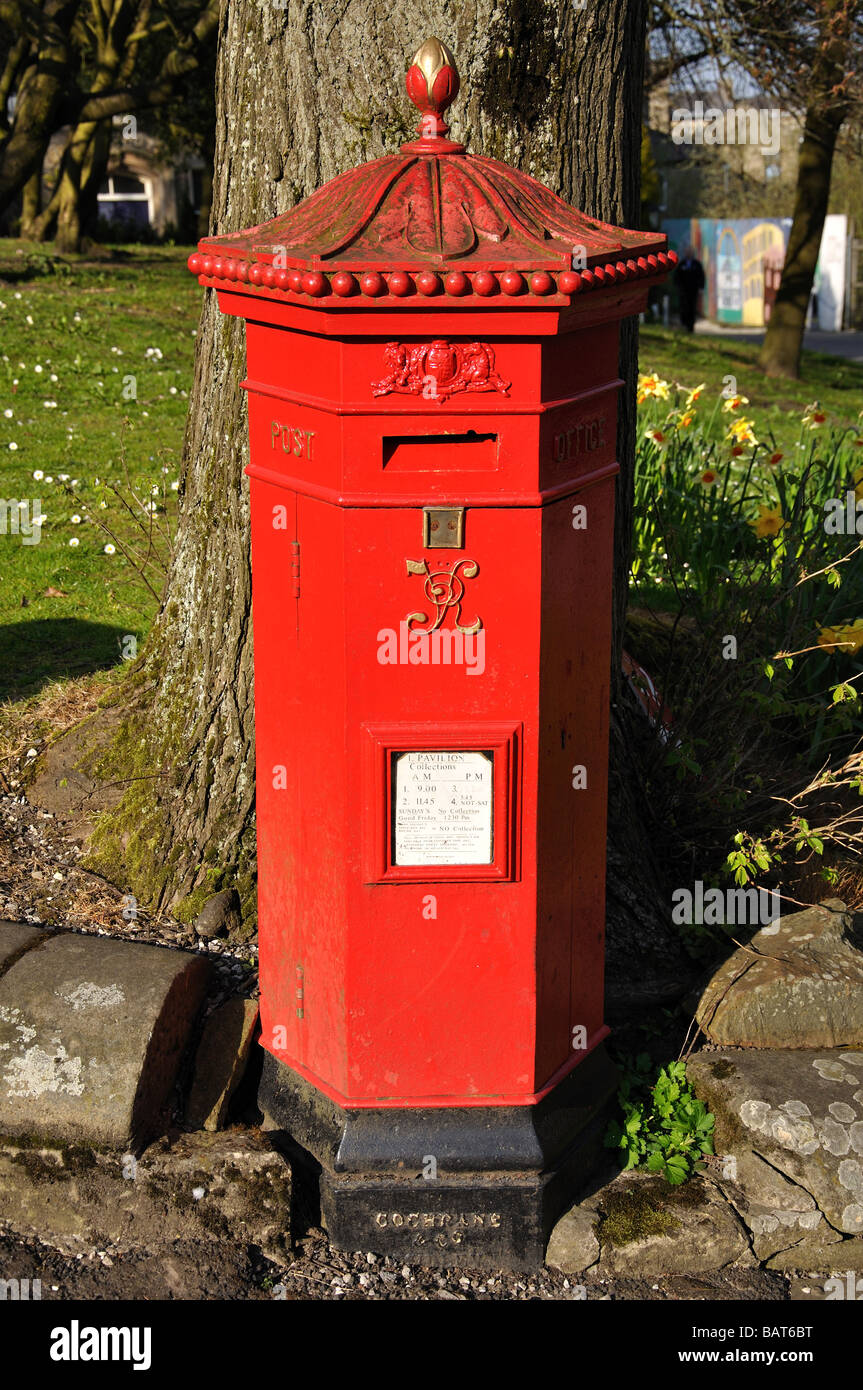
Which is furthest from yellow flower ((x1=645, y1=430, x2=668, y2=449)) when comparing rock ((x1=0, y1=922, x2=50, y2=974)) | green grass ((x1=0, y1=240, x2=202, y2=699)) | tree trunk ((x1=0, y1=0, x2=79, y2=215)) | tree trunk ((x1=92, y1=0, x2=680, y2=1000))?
tree trunk ((x1=0, y1=0, x2=79, y2=215))

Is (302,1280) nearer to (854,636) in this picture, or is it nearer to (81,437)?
(854,636)

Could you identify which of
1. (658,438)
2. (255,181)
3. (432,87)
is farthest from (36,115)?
(432,87)

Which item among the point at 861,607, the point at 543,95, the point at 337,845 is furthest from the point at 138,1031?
the point at 861,607

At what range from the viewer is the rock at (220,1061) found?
134 inches

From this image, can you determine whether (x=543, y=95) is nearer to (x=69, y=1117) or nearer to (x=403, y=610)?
(x=403, y=610)

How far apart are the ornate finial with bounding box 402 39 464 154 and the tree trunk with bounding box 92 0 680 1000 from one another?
0.79m

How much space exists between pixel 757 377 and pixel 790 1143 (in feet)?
49.0

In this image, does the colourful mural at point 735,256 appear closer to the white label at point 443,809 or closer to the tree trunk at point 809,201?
the tree trunk at point 809,201

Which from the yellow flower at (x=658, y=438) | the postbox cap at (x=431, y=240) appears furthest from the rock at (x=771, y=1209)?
the yellow flower at (x=658, y=438)

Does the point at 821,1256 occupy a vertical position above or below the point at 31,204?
below

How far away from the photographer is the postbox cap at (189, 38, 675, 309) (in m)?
2.47

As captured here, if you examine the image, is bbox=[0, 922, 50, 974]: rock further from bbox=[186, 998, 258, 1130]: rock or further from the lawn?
the lawn

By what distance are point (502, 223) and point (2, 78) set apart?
2033 cm

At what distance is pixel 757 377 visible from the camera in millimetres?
17000
